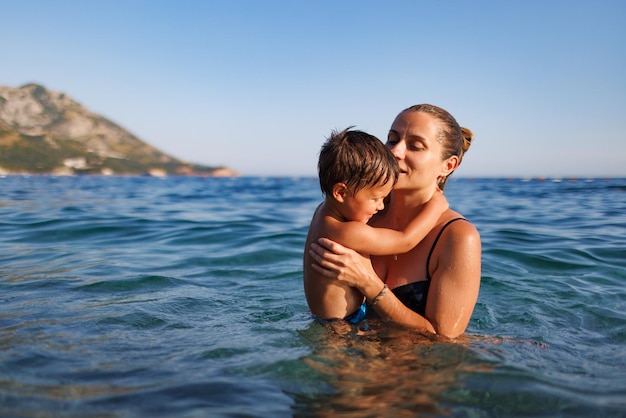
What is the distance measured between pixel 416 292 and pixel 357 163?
1190mm

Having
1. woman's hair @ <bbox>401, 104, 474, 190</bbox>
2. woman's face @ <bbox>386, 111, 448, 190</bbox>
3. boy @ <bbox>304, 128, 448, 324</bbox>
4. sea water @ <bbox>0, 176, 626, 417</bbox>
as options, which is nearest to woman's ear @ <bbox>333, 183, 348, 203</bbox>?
boy @ <bbox>304, 128, 448, 324</bbox>

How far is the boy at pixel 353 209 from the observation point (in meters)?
3.71

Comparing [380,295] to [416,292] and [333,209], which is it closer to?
[416,292]

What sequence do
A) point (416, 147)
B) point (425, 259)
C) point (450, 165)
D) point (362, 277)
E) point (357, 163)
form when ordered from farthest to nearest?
point (450, 165) < point (425, 259) < point (416, 147) < point (362, 277) < point (357, 163)

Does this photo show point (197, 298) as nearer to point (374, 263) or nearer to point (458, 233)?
point (374, 263)

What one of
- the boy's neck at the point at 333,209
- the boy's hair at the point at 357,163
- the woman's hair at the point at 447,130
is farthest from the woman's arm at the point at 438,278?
the woman's hair at the point at 447,130

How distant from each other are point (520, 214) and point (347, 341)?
13602 mm

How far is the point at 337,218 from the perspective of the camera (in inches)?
158

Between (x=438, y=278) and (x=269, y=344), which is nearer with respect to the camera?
(x=438, y=278)

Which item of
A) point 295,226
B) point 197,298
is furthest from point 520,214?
point 197,298

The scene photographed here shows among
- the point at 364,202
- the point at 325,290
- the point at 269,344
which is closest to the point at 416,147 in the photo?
the point at 364,202

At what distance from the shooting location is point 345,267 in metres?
3.76

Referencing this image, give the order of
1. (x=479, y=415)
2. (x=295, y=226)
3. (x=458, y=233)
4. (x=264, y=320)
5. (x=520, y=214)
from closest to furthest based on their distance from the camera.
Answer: (x=479, y=415) < (x=458, y=233) < (x=264, y=320) < (x=295, y=226) < (x=520, y=214)

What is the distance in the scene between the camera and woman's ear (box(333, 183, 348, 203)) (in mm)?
3789
